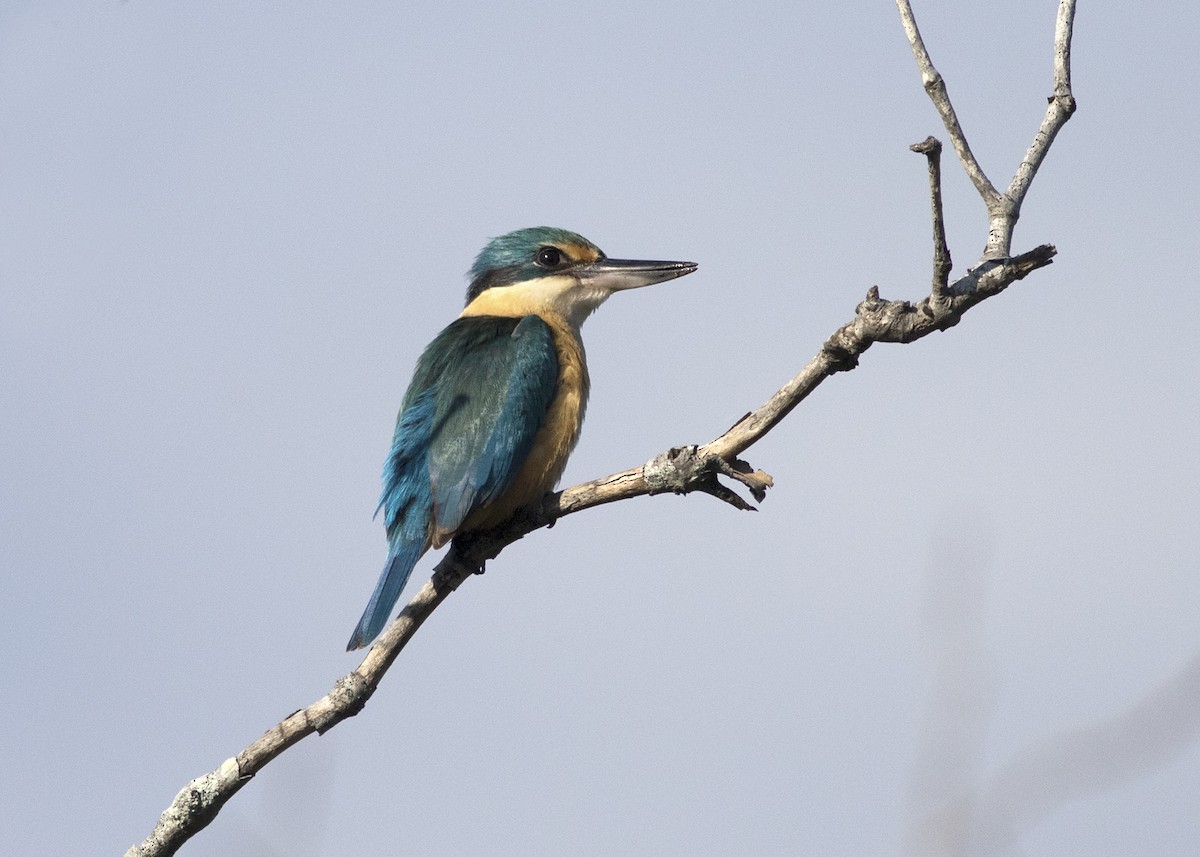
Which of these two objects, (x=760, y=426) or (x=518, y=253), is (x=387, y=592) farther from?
(x=518, y=253)

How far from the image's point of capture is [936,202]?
3.41m

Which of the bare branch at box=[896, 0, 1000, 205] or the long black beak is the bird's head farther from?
the bare branch at box=[896, 0, 1000, 205]

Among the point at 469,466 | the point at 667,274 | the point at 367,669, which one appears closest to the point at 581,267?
the point at 667,274

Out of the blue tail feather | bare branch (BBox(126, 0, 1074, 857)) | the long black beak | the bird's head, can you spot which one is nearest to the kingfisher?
the blue tail feather

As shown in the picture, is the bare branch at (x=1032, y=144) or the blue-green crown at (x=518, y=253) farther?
the blue-green crown at (x=518, y=253)

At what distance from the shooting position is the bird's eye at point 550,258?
→ 7.10m

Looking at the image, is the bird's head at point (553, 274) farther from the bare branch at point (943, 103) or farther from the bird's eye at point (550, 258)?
the bare branch at point (943, 103)

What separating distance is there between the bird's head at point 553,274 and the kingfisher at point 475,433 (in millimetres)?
219

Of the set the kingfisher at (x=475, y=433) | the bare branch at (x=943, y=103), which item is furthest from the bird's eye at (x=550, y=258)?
the bare branch at (x=943, y=103)

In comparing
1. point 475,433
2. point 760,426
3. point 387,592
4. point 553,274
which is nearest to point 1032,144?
point 760,426

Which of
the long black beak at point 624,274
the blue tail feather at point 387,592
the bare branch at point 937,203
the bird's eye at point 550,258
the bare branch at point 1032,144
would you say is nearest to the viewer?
the bare branch at point 937,203

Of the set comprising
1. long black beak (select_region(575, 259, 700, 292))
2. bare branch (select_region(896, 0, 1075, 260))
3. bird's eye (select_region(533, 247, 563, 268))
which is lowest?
bare branch (select_region(896, 0, 1075, 260))

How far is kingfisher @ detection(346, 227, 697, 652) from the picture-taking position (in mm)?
5410

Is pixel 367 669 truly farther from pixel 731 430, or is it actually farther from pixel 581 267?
pixel 581 267
